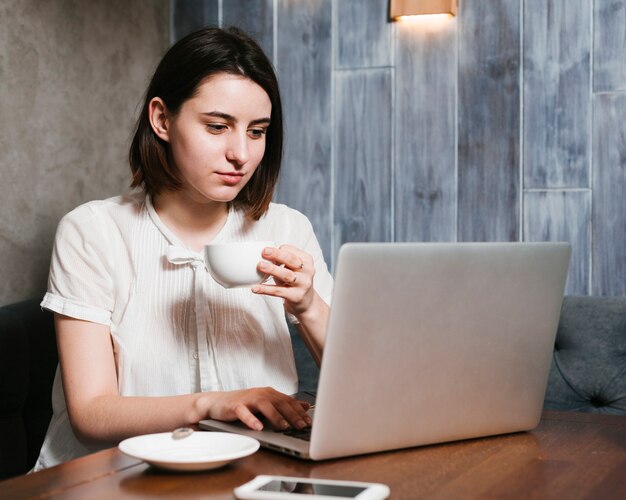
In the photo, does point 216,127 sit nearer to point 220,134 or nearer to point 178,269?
point 220,134

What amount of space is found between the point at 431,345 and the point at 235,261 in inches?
10.8

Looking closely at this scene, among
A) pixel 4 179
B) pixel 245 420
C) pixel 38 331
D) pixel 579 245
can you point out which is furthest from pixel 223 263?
pixel 579 245

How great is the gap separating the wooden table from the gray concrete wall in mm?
1030

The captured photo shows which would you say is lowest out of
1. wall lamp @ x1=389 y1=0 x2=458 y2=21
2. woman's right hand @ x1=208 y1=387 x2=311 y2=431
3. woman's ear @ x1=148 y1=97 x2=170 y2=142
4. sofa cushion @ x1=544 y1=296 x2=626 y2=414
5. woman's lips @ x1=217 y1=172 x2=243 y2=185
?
sofa cushion @ x1=544 y1=296 x2=626 y2=414

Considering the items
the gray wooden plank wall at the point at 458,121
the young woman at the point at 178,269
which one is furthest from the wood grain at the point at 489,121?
the young woman at the point at 178,269

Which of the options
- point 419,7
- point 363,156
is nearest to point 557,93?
point 419,7

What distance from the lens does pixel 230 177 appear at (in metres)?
1.44

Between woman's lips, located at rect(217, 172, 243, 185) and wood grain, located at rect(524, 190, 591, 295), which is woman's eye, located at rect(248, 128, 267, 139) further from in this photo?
wood grain, located at rect(524, 190, 591, 295)

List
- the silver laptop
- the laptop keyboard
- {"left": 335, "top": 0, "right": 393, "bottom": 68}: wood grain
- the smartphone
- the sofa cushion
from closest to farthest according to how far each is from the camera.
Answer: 1. the smartphone
2. the silver laptop
3. the laptop keyboard
4. the sofa cushion
5. {"left": 335, "top": 0, "right": 393, "bottom": 68}: wood grain

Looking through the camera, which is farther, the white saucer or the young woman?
the young woman

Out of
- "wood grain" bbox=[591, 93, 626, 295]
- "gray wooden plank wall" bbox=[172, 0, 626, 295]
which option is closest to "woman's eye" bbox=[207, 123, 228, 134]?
"gray wooden plank wall" bbox=[172, 0, 626, 295]

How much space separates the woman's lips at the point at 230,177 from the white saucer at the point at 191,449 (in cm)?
58

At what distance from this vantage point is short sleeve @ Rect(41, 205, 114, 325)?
1398mm

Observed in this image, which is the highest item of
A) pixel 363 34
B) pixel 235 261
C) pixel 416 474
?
pixel 363 34
